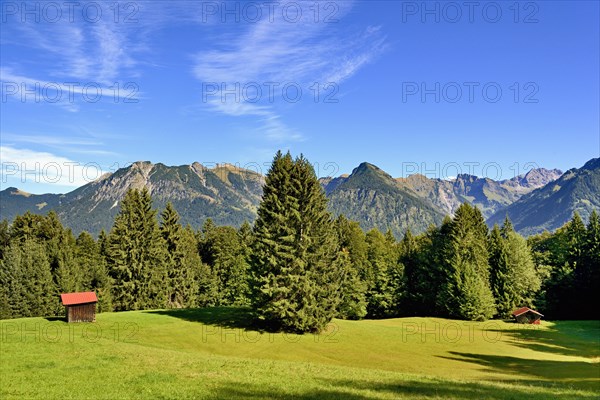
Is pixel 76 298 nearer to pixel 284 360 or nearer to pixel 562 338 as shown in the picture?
pixel 284 360

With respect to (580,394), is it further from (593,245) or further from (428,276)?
(593,245)

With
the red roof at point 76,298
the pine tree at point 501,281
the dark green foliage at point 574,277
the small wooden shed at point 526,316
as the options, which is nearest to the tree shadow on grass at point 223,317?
the red roof at point 76,298

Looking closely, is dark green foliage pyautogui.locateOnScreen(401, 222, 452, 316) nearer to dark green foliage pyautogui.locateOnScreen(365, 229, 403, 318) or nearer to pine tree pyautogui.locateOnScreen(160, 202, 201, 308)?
dark green foliage pyautogui.locateOnScreen(365, 229, 403, 318)

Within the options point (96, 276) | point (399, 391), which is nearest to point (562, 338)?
point (399, 391)

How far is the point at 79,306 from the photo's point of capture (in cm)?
4241

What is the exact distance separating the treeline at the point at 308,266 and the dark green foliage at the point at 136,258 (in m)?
0.16

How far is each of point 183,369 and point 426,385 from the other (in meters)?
13.4

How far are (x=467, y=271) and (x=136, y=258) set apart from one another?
52819 millimetres

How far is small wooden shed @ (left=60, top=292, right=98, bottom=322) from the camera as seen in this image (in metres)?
41.9

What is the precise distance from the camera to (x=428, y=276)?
78.8 m

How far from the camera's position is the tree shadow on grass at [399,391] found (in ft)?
61.8

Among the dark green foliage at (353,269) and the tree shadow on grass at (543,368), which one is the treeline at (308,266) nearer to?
the dark green foliage at (353,269)

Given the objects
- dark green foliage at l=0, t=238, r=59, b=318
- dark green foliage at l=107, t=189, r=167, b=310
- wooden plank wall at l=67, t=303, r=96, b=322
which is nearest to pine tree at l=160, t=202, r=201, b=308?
dark green foliage at l=107, t=189, r=167, b=310

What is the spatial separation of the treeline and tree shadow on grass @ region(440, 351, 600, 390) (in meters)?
15.2
